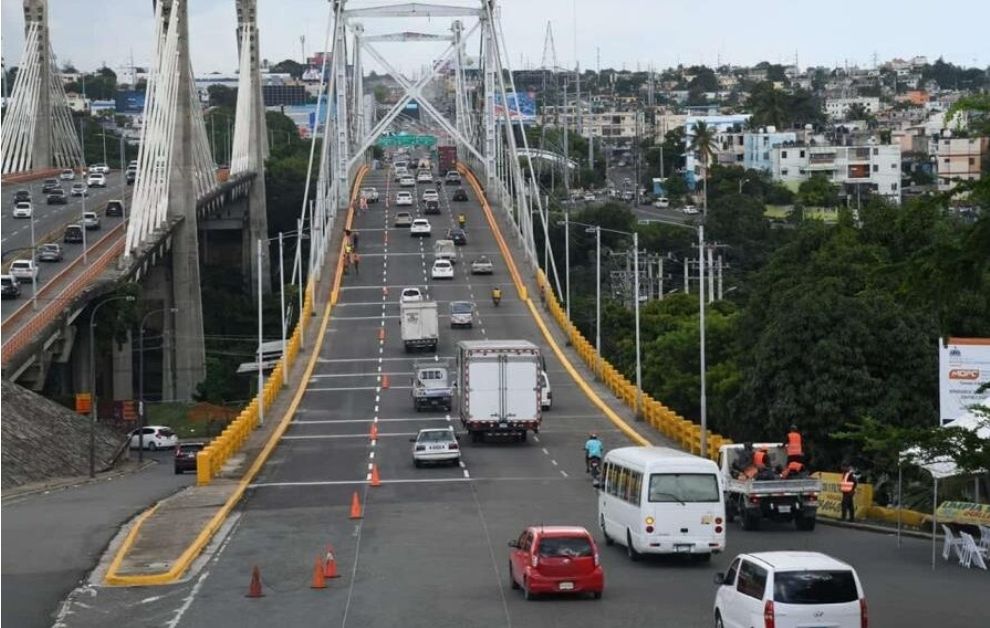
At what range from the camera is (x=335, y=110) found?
176625mm

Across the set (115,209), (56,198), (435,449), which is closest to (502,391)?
(435,449)

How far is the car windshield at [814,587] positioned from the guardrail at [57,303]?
170ft

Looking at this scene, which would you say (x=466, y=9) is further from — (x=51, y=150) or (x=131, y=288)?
(x=131, y=288)

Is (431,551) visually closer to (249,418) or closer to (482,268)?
(249,418)

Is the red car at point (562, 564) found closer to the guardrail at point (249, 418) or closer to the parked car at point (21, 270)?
the guardrail at point (249, 418)

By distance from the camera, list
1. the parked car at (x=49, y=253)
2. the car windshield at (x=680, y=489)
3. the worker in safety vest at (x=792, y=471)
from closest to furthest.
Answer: the car windshield at (x=680, y=489)
the worker in safety vest at (x=792, y=471)
the parked car at (x=49, y=253)

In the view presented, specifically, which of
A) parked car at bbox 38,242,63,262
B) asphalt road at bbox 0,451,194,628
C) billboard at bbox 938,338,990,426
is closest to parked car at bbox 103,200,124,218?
parked car at bbox 38,242,63,262

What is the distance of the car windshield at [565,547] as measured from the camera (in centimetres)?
3033

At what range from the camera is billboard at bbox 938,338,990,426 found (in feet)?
158

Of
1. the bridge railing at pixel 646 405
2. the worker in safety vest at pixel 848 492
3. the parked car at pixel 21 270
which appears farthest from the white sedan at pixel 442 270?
the worker in safety vest at pixel 848 492

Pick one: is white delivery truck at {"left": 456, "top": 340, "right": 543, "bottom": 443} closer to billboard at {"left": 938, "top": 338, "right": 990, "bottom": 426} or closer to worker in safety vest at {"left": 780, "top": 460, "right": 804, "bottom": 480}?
billboard at {"left": 938, "top": 338, "right": 990, "bottom": 426}

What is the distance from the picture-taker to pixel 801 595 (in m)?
24.7

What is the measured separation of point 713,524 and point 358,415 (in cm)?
3432

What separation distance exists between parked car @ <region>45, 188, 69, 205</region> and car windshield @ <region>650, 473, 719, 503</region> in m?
114
